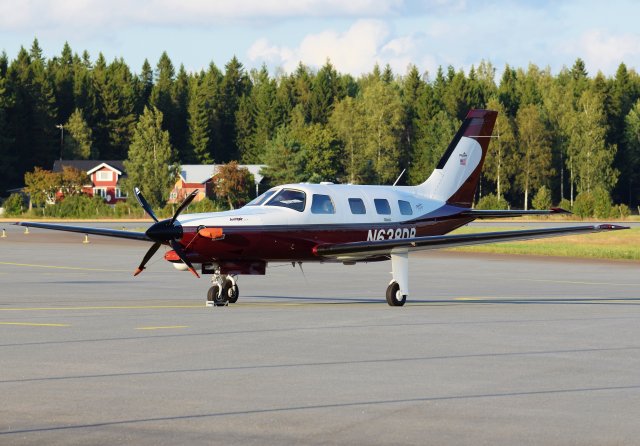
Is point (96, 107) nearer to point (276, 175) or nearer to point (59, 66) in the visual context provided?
point (59, 66)

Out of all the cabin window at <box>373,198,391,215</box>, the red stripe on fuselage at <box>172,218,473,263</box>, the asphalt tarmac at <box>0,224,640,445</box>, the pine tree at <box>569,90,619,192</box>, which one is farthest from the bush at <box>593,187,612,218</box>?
the cabin window at <box>373,198,391,215</box>

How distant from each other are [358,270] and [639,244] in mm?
24055

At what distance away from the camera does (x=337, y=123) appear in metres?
136

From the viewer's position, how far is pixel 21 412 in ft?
33.4

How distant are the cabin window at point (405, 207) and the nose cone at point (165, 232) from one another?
555cm

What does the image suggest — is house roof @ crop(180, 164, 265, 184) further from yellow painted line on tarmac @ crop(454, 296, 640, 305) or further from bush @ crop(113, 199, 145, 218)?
yellow painted line on tarmac @ crop(454, 296, 640, 305)

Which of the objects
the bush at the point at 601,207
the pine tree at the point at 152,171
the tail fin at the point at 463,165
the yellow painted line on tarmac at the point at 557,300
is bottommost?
the yellow painted line on tarmac at the point at 557,300

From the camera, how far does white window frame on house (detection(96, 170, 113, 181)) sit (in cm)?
14038

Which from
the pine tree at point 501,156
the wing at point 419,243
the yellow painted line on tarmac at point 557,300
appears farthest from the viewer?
the pine tree at point 501,156

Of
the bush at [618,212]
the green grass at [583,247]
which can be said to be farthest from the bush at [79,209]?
the green grass at [583,247]

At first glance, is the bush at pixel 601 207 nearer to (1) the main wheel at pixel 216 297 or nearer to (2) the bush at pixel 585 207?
(2) the bush at pixel 585 207

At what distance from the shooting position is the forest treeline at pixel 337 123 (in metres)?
130

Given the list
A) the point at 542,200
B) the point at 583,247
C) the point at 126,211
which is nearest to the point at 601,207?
the point at 542,200

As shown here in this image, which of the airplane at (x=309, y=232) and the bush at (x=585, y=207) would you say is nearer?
the airplane at (x=309, y=232)
